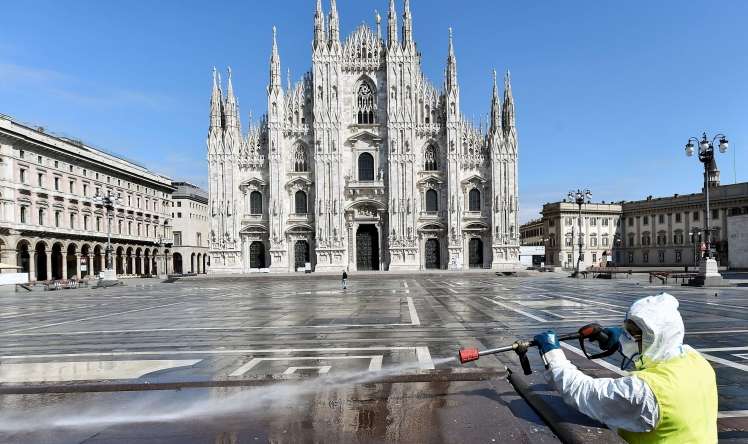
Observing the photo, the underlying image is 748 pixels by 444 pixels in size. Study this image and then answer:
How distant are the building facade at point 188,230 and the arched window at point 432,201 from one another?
41644mm

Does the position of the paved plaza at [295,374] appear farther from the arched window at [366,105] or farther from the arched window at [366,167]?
the arched window at [366,105]

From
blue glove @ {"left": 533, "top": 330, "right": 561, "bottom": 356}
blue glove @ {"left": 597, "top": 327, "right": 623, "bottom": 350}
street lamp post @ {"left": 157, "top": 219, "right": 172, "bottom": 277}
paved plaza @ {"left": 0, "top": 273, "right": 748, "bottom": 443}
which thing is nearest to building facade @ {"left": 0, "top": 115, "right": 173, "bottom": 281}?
street lamp post @ {"left": 157, "top": 219, "right": 172, "bottom": 277}

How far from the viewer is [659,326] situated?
268cm

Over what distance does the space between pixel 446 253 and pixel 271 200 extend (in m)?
17.9

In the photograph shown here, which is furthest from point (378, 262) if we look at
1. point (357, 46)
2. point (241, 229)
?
point (357, 46)

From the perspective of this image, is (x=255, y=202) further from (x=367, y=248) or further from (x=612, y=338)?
(x=612, y=338)

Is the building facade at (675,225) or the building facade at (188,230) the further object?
the building facade at (188,230)

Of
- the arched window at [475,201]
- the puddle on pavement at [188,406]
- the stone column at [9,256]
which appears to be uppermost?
the arched window at [475,201]

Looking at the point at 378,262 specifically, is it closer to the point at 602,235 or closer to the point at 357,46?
the point at 357,46

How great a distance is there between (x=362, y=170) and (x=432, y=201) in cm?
773

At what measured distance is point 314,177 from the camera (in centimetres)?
5247

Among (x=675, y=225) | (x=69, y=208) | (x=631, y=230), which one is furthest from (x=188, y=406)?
(x=631, y=230)

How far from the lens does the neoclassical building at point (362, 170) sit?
5200 cm

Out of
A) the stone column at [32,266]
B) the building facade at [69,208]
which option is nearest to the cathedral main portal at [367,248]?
the building facade at [69,208]
